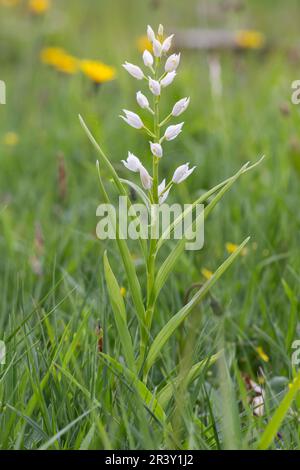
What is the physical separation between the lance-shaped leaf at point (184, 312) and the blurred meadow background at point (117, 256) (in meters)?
0.04

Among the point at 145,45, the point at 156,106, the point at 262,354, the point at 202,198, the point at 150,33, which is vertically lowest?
the point at 262,354

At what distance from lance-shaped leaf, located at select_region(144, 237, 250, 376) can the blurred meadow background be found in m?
0.04

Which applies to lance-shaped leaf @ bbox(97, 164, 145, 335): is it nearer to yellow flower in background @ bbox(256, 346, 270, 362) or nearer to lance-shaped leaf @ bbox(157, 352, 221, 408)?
lance-shaped leaf @ bbox(157, 352, 221, 408)

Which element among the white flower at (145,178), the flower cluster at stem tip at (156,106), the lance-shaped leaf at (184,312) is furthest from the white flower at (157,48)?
the lance-shaped leaf at (184,312)

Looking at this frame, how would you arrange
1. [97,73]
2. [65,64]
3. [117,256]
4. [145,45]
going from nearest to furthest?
1. [117,256]
2. [97,73]
3. [65,64]
4. [145,45]

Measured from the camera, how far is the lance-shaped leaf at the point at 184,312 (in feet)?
3.90

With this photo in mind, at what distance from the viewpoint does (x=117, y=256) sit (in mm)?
1938

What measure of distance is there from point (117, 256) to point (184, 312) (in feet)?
2.45

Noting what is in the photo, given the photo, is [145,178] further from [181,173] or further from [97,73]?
[97,73]

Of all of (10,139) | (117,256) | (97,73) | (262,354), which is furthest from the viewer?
(10,139)

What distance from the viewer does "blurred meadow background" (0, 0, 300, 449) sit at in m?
1.22

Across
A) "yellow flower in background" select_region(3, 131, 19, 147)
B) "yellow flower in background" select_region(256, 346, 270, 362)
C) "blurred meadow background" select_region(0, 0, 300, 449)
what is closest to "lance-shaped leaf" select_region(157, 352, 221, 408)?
"blurred meadow background" select_region(0, 0, 300, 449)

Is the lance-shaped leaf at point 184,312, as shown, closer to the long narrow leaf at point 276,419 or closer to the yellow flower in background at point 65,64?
the long narrow leaf at point 276,419

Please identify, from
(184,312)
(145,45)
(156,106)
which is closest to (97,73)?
(145,45)
